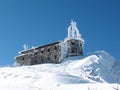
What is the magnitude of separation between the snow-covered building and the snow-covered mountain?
2727 millimetres

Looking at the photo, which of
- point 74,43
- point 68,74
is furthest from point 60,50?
point 68,74

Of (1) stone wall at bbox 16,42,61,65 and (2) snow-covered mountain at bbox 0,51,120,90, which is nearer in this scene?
(2) snow-covered mountain at bbox 0,51,120,90

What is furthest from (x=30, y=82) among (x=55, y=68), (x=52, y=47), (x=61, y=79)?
(x=52, y=47)

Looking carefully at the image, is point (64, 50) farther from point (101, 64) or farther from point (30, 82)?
point (30, 82)

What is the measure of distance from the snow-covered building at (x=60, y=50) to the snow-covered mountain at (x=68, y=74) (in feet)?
8.95

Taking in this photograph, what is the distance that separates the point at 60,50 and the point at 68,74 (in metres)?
18.1

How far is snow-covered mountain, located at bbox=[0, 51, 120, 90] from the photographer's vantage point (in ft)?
162

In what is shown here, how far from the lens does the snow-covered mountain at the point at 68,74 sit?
1949 inches

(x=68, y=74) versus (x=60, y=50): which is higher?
(x=60, y=50)

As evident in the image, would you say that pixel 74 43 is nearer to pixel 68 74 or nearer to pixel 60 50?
pixel 60 50

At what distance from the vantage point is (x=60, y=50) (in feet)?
265

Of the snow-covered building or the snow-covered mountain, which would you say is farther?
the snow-covered building

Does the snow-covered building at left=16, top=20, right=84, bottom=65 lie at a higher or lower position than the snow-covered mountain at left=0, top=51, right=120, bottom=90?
higher

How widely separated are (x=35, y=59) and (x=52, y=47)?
544 centimetres
